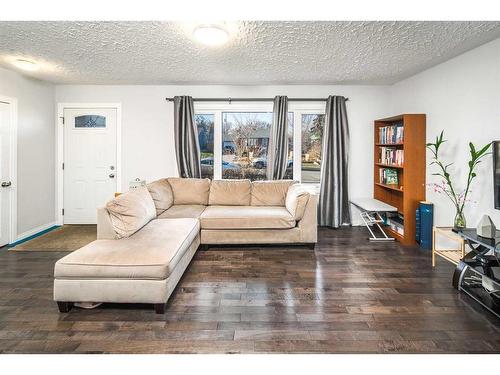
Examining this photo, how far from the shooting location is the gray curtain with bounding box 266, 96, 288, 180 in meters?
4.94

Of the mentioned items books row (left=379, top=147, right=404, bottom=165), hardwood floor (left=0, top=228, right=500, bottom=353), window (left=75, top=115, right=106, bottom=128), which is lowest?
hardwood floor (left=0, top=228, right=500, bottom=353)

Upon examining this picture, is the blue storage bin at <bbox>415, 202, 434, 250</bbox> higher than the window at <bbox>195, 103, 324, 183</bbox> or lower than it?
lower

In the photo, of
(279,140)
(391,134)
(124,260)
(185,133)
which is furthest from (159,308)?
(391,134)

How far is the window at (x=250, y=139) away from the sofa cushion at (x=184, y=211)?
3.17ft

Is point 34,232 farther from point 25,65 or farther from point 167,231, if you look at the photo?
point 167,231

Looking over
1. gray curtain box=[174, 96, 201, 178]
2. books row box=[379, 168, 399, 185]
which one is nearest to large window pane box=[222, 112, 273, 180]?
gray curtain box=[174, 96, 201, 178]

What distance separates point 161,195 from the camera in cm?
424

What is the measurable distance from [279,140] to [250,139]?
0.52 m

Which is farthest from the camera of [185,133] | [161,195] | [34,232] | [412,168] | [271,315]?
[185,133]

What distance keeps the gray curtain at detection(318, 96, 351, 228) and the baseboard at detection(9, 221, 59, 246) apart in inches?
172

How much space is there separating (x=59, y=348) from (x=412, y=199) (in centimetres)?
402

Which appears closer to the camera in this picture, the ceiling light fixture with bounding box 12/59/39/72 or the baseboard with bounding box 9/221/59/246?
the ceiling light fixture with bounding box 12/59/39/72

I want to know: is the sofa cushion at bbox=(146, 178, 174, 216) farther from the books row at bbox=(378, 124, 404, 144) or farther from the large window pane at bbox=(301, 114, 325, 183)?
the books row at bbox=(378, 124, 404, 144)
